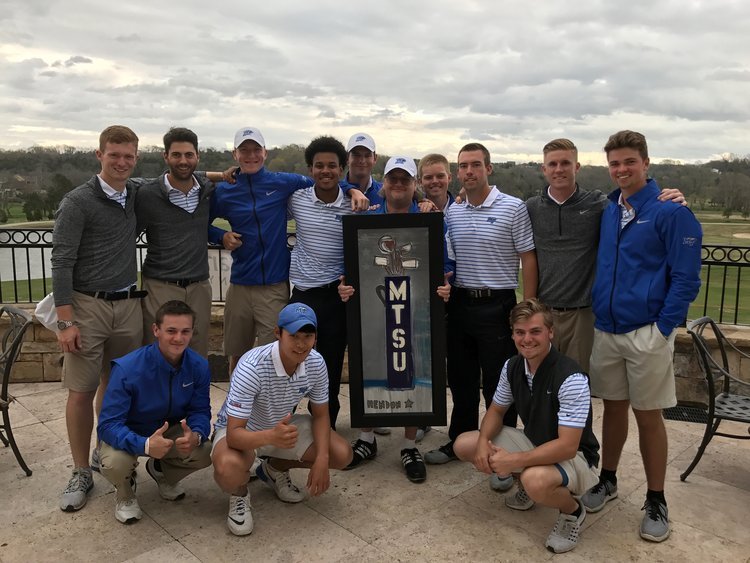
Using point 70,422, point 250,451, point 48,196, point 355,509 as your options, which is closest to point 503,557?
point 355,509

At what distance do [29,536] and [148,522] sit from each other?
0.58 metres

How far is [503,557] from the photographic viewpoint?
2.74m

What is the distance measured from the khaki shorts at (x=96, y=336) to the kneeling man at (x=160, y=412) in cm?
36

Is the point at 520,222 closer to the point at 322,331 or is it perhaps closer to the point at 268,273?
the point at 322,331

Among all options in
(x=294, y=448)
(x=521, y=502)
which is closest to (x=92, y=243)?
(x=294, y=448)

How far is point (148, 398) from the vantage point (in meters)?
3.05

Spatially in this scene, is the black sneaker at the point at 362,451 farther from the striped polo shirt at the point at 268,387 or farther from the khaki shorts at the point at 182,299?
the khaki shorts at the point at 182,299

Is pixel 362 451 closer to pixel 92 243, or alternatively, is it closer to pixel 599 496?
pixel 599 496

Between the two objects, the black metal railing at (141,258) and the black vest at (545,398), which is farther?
the black metal railing at (141,258)

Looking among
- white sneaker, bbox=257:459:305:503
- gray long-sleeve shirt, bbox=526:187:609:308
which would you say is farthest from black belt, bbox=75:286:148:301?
gray long-sleeve shirt, bbox=526:187:609:308

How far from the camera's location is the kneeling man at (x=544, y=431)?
2.71 metres

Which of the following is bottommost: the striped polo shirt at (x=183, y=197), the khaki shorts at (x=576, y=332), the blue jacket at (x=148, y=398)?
the blue jacket at (x=148, y=398)

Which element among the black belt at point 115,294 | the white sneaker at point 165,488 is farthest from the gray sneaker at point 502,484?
the black belt at point 115,294

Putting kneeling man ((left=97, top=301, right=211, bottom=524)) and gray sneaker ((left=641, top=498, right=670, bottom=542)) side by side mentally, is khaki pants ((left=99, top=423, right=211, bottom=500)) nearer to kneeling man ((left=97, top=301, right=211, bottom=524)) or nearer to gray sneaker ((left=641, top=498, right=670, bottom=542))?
kneeling man ((left=97, top=301, right=211, bottom=524))
